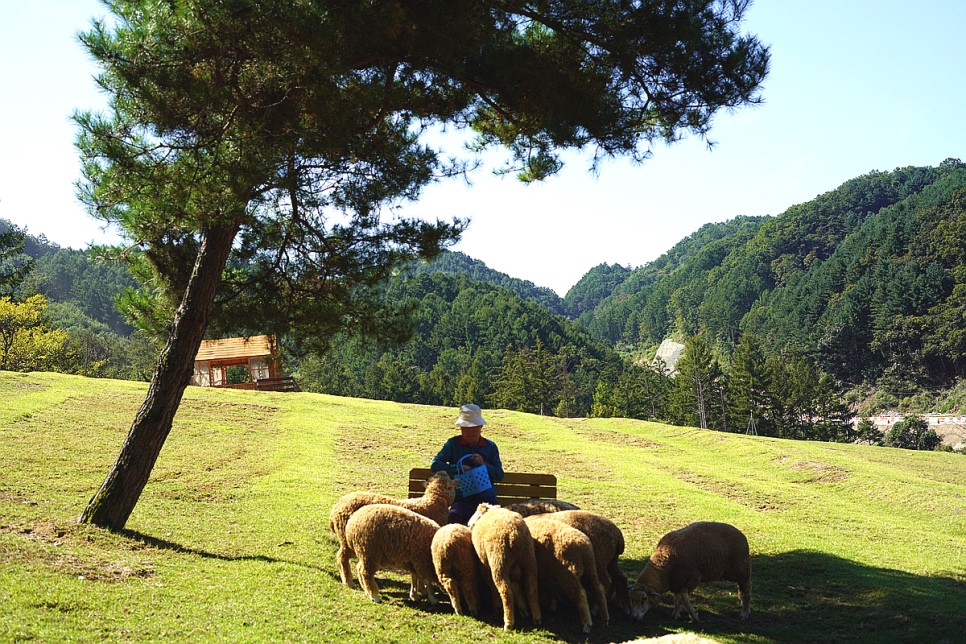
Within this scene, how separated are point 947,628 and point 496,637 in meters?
3.99

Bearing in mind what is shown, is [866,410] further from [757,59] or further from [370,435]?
[757,59]

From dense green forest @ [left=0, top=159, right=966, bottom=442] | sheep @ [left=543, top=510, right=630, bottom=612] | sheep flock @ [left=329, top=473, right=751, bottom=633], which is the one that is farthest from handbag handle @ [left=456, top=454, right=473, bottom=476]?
dense green forest @ [left=0, top=159, right=966, bottom=442]

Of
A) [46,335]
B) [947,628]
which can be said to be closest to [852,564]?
[947,628]

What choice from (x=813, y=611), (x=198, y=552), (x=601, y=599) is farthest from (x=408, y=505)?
(x=813, y=611)

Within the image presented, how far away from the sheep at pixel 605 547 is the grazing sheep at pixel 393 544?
1240 mm

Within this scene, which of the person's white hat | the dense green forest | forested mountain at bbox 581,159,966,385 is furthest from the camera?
forested mountain at bbox 581,159,966,385

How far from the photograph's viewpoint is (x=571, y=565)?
611 centimetres

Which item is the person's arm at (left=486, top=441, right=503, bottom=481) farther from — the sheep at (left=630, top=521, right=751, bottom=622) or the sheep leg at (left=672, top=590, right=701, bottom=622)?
the sheep leg at (left=672, top=590, right=701, bottom=622)

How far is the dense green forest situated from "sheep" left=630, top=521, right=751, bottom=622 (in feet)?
116

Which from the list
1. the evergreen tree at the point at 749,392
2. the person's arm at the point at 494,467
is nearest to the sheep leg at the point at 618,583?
the person's arm at the point at 494,467

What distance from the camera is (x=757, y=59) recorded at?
8438mm

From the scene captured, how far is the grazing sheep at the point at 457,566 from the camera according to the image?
20.3 ft

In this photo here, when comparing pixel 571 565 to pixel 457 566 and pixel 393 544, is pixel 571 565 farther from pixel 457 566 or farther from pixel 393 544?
pixel 393 544

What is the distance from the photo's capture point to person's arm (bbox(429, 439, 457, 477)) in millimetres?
7480
